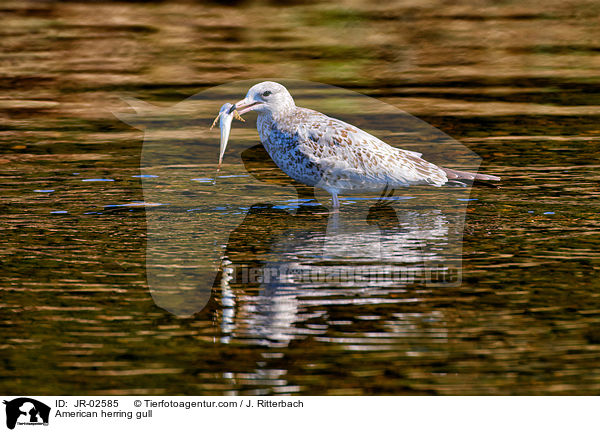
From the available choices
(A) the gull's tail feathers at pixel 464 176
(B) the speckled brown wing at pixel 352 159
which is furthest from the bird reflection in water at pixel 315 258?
(A) the gull's tail feathers at pixel 464 176

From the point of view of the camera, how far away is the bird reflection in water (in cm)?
662

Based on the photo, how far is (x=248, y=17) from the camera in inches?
757

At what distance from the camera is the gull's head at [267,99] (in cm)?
934

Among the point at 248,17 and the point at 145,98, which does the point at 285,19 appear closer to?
the point at 248,17

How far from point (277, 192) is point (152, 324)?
3644mm

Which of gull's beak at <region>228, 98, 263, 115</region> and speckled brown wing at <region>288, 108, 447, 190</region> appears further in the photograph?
speckled brown wing at <region>288, 108, 447, 190</region>

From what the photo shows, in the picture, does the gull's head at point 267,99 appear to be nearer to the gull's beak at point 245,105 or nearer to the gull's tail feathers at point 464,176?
the gull's beak at point 245,105

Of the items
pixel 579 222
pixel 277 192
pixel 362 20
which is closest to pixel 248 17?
pixel 362 20
